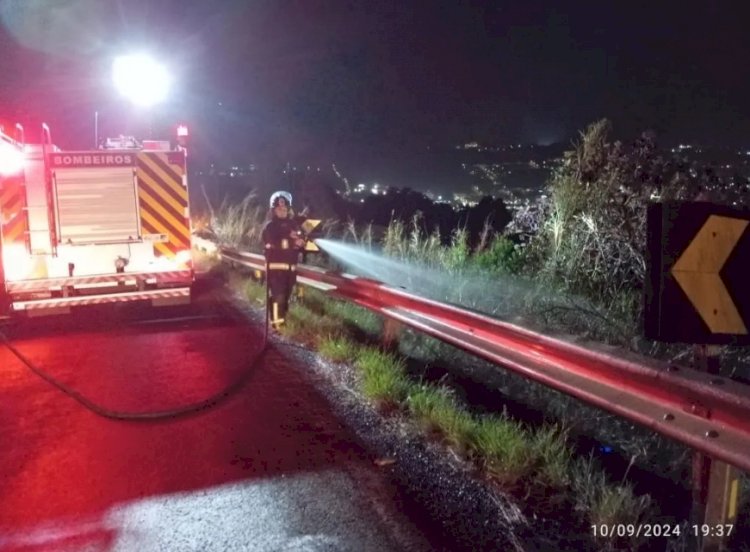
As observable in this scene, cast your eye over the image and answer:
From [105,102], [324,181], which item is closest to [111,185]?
[105,102]

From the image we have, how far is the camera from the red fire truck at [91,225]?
9320 millimetres

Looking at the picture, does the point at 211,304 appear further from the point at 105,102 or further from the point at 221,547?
the point at 221,547

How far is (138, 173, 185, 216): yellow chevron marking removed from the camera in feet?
33.1

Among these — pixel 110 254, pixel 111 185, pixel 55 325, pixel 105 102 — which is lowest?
pixel 55 325

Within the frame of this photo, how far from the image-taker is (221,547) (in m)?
3.42

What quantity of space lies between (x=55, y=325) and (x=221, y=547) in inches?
296

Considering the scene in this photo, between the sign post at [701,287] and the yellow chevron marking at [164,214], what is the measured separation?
28.0 ft

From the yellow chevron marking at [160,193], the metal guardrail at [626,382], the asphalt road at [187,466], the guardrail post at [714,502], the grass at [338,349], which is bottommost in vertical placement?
the asphalt road at [187,466]

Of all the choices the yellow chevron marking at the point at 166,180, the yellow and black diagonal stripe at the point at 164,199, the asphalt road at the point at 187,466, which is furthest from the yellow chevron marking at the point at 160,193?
the asphalt road at the point at 187,466

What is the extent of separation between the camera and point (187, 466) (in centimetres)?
447

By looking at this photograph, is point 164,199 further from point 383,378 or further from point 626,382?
point 626,382

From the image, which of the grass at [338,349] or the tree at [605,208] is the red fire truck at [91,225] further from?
the tree at [605,208]

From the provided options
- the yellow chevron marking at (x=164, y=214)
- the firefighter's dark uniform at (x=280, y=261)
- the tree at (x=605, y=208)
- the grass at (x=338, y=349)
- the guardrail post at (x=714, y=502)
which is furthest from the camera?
the yellow chevron marking at (x=164, y=214)

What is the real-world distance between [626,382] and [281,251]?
20.1 feet
